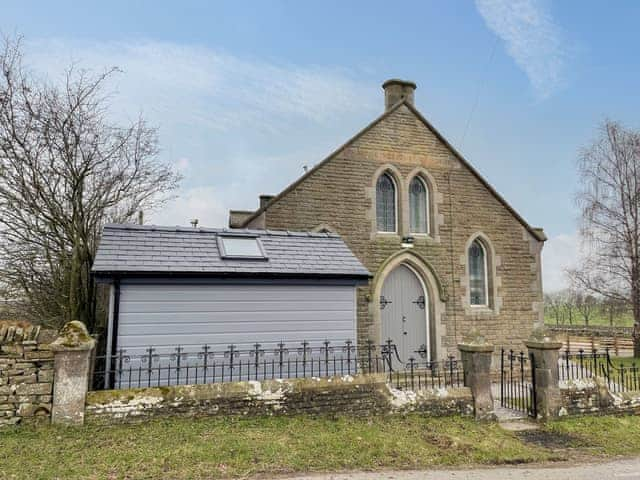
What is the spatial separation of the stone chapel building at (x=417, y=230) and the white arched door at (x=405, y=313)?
0.03 metres

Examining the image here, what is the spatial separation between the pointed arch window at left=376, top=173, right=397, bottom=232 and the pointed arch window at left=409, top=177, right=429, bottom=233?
0.61 metres

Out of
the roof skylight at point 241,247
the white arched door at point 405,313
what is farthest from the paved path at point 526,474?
the white arched door at point 405,313

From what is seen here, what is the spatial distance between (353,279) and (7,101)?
9.66 meters

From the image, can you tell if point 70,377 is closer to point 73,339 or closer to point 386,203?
point 73,339

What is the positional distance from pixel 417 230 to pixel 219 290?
Answer: 7.39m

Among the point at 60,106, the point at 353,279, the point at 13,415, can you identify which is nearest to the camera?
the point at 13,415

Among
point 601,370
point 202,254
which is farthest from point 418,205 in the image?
point 202,254

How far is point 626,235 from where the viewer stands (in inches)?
837

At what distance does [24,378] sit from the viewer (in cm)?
670

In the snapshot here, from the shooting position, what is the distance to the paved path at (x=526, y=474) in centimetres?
578

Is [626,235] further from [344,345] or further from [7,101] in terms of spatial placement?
[7,101]

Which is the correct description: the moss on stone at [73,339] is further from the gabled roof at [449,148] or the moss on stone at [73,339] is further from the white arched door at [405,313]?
the white arched door at [405,313]

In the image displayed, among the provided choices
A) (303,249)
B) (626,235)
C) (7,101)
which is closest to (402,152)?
(303,249)

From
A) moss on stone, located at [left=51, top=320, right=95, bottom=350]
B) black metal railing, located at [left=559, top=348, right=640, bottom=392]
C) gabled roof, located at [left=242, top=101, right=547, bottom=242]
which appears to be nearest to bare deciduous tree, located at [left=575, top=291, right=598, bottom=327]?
gabled roof, located at [left=242, top=101, right=547, bottom=242]
